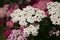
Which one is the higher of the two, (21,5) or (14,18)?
(21,5)

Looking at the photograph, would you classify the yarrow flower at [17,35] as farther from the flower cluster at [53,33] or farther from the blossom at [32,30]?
the flower cluster at [53,33]

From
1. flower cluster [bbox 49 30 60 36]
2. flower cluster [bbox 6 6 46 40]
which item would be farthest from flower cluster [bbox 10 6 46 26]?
flower cluster [bbox 49 30 60 36]

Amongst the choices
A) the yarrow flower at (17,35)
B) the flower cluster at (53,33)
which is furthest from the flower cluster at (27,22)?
the flower cluster at (53,33)

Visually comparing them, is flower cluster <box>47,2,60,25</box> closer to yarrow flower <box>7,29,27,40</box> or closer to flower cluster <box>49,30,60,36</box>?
flower cluster <box>49,30,60,36</box>

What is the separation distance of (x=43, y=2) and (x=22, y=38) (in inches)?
20.1

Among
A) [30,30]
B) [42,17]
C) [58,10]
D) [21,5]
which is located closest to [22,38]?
[30,30]

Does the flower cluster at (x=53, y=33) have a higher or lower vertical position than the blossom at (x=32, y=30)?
lower

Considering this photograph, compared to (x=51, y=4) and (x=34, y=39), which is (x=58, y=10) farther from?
(x=34, y=39)

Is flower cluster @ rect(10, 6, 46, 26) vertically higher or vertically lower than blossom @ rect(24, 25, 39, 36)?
higher

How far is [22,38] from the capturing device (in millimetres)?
2135

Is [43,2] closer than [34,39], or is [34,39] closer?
[34,39]

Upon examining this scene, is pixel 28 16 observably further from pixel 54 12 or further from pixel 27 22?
pixel 54 12

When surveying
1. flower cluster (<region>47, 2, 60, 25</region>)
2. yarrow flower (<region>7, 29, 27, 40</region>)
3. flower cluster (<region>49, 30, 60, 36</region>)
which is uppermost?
flower cluster (<region>47, 2, 60, 25</region>)

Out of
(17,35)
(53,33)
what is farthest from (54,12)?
(17,35)
